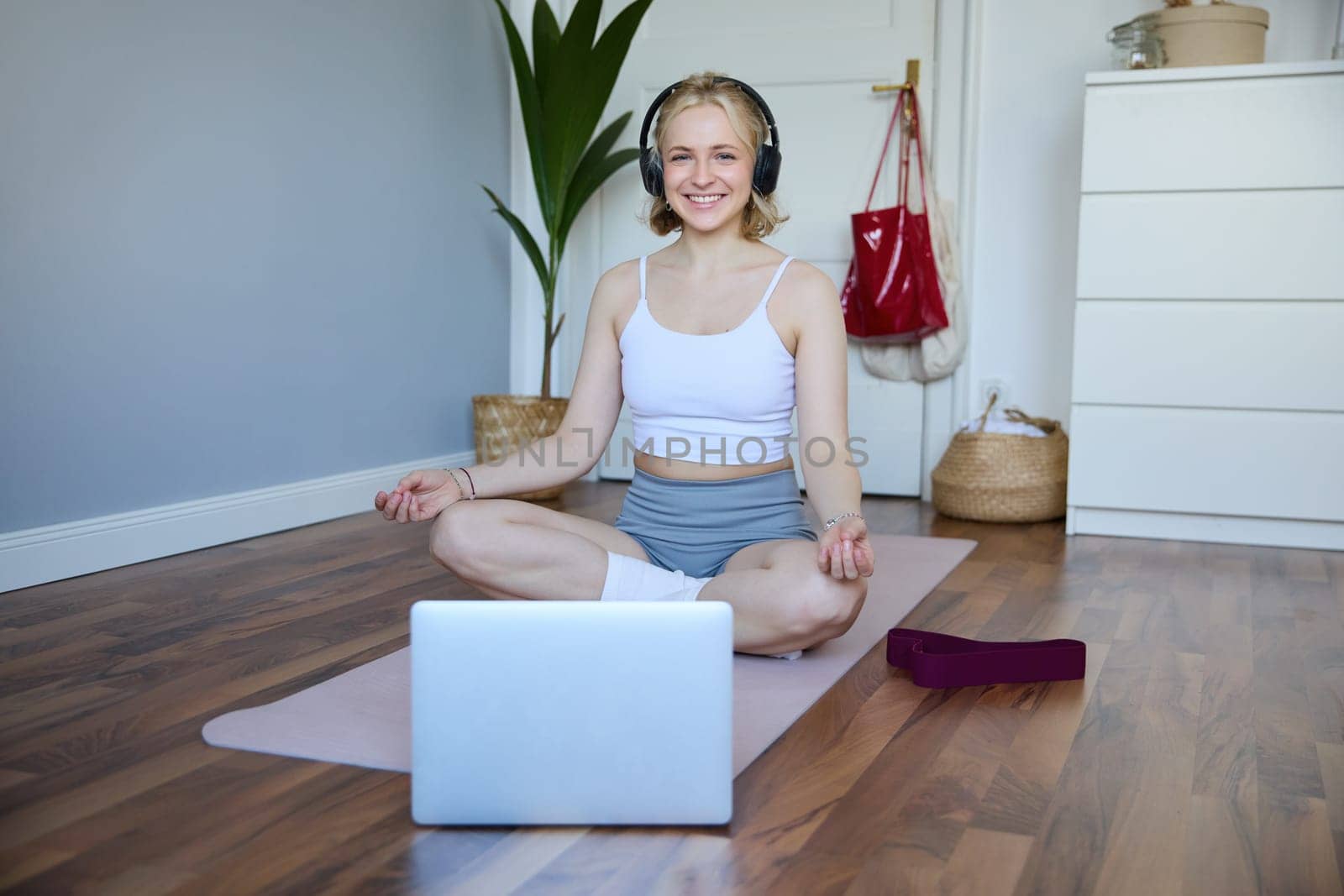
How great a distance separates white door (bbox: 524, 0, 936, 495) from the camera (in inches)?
147

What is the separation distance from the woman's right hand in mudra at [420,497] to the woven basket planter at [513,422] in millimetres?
1853

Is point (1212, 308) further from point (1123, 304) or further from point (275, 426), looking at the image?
point (275, 426)

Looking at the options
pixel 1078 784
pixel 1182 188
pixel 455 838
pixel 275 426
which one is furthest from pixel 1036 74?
pixel 455 838

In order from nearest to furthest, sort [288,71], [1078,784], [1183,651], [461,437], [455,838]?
1. [455,838]
2. [1078,784]
3. [1183,651]
4. [288,71]
5. [461,437]

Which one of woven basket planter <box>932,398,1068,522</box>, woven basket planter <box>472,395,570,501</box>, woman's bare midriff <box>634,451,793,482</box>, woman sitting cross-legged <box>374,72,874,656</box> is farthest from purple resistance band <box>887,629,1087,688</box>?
woven basket planter <box>472,395,570,501</box>

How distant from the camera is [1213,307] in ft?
9.87

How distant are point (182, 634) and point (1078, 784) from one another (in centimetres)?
140

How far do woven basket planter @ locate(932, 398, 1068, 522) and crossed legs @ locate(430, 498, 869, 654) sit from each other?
1644 mm

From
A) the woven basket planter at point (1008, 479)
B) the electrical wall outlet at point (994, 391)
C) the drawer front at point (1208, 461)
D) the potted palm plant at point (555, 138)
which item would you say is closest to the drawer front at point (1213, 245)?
the drawer front at point (1208, 461)

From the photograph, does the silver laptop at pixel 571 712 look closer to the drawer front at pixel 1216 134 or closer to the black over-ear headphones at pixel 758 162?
the black over-ear headphones at pixel 758 162

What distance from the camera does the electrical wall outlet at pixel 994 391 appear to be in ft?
12.1

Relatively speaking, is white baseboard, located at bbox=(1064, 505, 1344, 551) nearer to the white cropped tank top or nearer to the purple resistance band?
the purple resistance band

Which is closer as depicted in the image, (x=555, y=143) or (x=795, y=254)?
(x=555, y=143)

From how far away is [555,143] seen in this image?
356 centimetres
